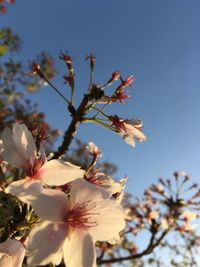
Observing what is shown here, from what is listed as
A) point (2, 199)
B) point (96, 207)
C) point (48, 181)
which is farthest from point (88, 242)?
point (2, 199)

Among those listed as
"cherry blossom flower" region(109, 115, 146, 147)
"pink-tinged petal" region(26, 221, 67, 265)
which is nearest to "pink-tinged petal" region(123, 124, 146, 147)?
"cherry blossom flower" region(109, 115, 146, 147)

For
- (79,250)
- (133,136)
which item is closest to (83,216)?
(79,250)

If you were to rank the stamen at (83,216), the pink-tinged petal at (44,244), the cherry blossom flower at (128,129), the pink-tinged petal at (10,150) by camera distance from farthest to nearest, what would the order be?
1. the cherry blossom flower at (128,129)
2. the pink-tinged petal at (10,150)
3. the stamen at (83,216)
4. the pink-tinged petal at (44,244)

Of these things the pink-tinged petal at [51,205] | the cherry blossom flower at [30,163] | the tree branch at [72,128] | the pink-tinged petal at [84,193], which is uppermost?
the tree branch at [72,128]

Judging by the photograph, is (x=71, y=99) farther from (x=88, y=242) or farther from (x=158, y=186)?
(x=158, y=186)

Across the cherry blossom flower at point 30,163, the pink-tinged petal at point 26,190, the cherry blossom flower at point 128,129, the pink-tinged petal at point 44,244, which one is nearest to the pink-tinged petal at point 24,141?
the cherry blossom flower at point 30,163

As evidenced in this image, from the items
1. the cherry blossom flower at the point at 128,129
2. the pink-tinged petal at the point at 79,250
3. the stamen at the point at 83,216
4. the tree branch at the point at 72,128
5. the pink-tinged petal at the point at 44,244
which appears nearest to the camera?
the pink-tinged petal at the point at 44,244

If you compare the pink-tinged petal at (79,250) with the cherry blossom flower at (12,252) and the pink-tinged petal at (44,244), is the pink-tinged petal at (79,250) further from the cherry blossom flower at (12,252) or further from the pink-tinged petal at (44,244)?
the cherry blossom flower at (12,252)
